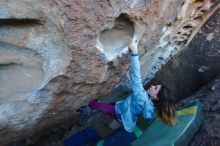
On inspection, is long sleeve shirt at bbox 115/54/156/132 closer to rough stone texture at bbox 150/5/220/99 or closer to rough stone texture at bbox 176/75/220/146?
rough stone texture at bbox 176/75/220/146

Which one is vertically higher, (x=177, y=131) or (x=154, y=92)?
(x=154, y=92)

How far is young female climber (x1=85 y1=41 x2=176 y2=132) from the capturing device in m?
2.12

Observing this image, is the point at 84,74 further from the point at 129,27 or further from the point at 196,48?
the point at 196,48

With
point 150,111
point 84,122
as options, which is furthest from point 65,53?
point 84,122

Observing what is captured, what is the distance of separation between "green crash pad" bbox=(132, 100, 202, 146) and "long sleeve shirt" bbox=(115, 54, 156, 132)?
0.21 meters

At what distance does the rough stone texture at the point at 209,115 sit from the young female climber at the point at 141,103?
15.5 inches

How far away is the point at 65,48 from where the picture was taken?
75.8 inches

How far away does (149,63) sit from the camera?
8.82ft

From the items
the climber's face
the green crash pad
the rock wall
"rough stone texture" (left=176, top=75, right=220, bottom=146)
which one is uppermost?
the rock wall

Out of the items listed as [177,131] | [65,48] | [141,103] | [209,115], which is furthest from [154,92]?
[209,115]

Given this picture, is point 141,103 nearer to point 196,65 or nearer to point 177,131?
point 177,131

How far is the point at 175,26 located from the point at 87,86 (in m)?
0.63

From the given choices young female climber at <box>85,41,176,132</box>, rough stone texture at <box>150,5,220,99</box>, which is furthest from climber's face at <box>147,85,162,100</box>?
rough stone texture at <box>150,5,220,99</box>

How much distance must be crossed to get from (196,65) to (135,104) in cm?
98
